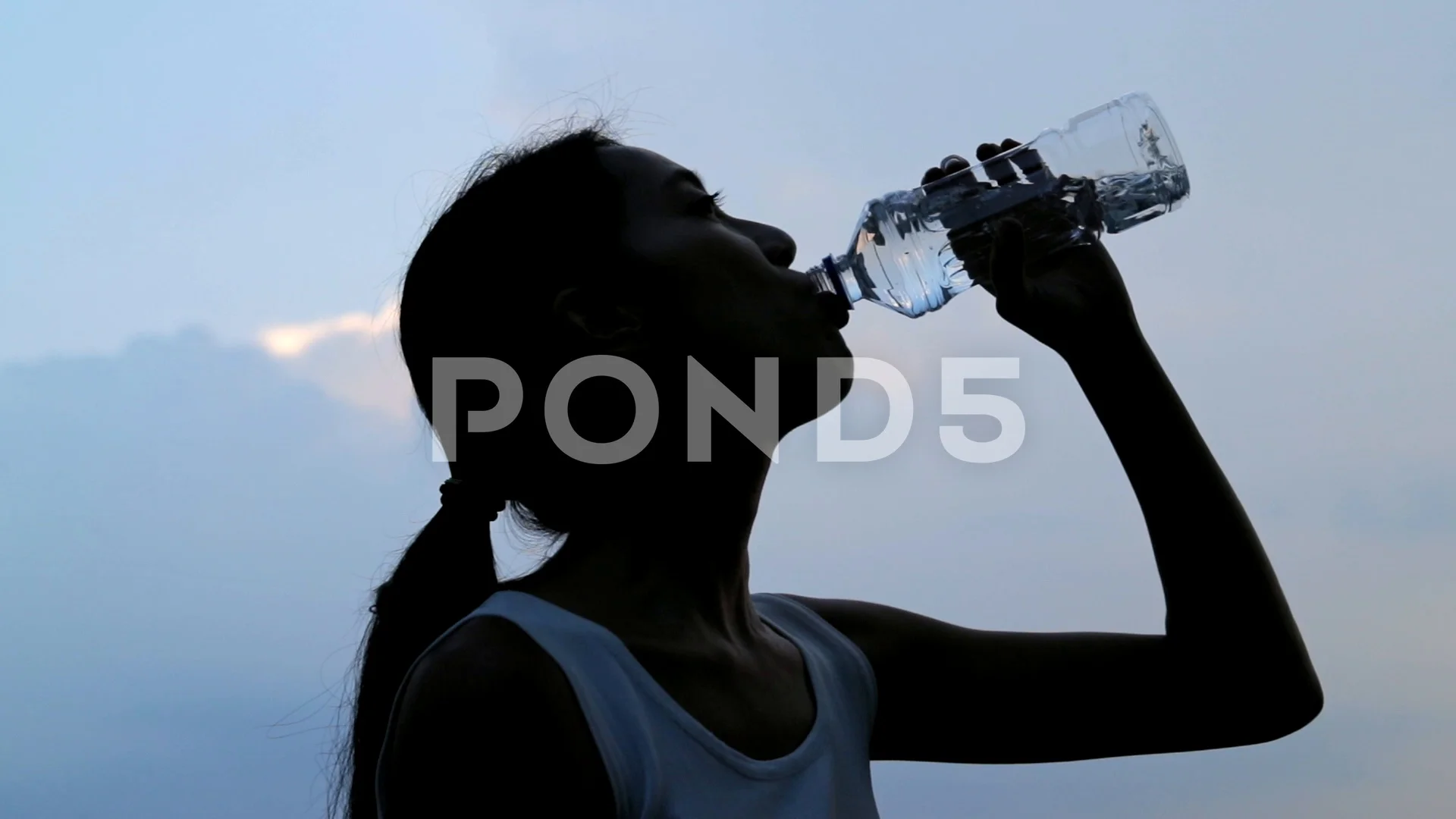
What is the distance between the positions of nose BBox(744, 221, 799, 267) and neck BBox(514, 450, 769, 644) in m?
0.30

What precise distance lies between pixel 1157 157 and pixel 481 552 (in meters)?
1.51

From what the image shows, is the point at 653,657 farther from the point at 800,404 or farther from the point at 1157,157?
the point at 1157,157

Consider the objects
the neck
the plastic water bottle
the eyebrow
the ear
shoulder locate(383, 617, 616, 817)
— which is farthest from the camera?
the plastic water bottle

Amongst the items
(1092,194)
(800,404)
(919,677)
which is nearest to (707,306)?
Answer: (800,404)

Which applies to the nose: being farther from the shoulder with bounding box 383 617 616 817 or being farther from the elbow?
the elbow

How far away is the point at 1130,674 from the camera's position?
1809 millimetres

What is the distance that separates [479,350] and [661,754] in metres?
0.64

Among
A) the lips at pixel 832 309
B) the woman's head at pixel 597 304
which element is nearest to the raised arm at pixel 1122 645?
the lips at pixel 832 309

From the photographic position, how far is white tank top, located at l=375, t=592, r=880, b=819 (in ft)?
4.48

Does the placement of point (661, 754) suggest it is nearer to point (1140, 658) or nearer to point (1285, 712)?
point (1140, 658)

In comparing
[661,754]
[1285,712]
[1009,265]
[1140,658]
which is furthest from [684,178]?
[1285,712]

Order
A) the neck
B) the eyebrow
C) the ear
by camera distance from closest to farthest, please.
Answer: the neck < the ear < the eyebrow

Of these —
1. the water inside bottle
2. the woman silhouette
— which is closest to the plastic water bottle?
the water inside bottle

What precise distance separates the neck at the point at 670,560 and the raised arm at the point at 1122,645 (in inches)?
10.3
